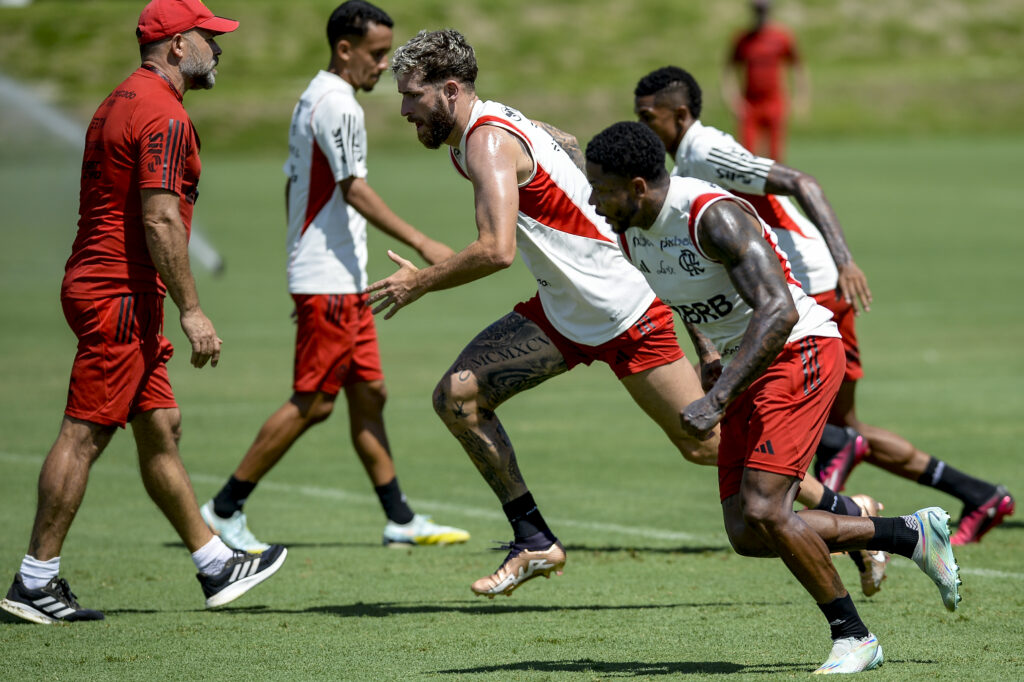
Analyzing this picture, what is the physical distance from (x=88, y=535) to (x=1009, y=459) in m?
5.82

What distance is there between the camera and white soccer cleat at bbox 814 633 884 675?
5734mm

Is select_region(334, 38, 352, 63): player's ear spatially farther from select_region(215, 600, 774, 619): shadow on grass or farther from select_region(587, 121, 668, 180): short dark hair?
select_region(587, 121, 668, 180): short dark hair

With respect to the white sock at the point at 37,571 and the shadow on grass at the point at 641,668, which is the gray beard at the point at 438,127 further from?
the white sock at the point at 37,571

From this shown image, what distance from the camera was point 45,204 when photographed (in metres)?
30.9

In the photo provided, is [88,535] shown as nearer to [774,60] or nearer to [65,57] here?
[774,60]

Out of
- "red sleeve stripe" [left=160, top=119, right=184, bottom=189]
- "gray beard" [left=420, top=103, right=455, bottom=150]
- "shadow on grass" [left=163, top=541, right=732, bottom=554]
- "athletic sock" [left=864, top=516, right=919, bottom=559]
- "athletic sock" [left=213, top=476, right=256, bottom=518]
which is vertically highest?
"gray beard" [left=420, top=103, right=455, bottom=150]

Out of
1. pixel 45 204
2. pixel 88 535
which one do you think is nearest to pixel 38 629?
pixel 88 535

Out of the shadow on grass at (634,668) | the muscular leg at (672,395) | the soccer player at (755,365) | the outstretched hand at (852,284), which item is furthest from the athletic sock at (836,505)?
the outstretched hand at (852,284)

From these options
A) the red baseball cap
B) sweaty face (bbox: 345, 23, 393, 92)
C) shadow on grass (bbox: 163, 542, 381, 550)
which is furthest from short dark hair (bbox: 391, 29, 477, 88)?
shadow on grass (bbox: 163, 542, 381, 550)

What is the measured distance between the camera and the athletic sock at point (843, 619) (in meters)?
5.80

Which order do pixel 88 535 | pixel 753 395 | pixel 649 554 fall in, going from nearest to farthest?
pixel 753 395 < pixel 649 554 < pixel 88 535

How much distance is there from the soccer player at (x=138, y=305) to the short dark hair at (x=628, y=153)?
1917mm

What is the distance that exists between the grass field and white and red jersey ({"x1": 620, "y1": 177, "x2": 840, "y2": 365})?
127cm

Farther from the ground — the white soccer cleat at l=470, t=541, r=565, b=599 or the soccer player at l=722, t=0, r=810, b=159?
the white soccer cleat at l=470, t=541, r=565, b=599
